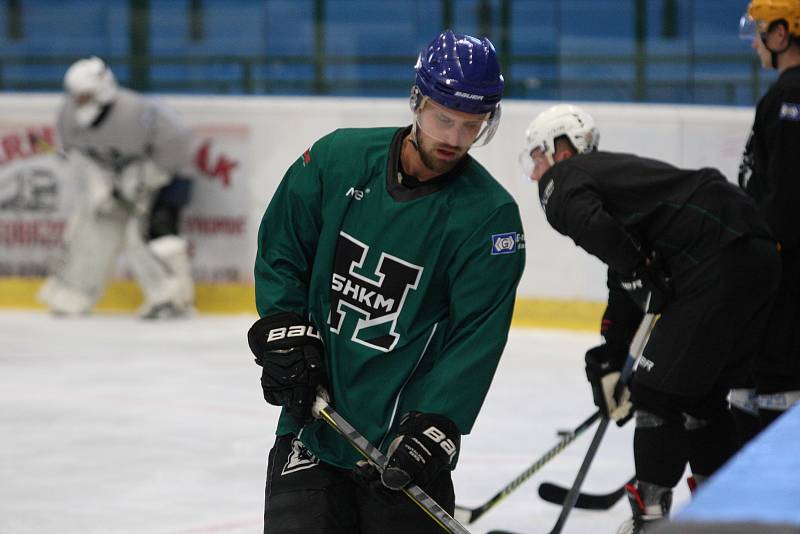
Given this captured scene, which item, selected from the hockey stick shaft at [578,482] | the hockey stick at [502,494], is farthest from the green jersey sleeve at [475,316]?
the hockey stick at [502,494]

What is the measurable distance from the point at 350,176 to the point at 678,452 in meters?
1.00

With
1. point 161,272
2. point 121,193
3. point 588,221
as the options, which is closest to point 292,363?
point 588,221

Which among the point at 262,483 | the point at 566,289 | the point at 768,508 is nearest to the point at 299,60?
the point at 566,289

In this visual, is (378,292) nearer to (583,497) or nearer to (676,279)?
(676,279)

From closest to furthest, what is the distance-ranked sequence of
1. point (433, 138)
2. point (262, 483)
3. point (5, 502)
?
point (433, 138)
point (5, 502)
point (262, 483)

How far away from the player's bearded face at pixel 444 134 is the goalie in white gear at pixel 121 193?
15.6 feet

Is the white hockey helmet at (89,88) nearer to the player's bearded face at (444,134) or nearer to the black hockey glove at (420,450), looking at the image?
the player's bearded face at (444,134)

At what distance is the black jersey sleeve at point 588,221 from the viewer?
2.54m

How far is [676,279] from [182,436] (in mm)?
1965

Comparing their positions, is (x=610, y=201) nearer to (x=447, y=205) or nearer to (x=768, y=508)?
(x=447, y=205)

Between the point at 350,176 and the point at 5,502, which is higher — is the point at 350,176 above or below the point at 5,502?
above

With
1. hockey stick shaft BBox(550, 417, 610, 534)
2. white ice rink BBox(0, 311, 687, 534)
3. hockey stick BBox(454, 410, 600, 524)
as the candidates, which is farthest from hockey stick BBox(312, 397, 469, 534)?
white ice rink BBox(0, 311, 687, 534)

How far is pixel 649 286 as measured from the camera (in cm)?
261

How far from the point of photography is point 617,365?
289 centimetres
